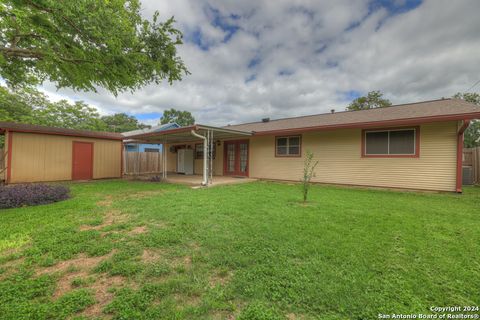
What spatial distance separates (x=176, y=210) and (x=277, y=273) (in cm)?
308

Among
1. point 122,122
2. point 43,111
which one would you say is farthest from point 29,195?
point 122,122

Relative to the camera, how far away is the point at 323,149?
9.29 metres

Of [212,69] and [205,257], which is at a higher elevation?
[212,69]

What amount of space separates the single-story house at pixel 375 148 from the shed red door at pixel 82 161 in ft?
10.8

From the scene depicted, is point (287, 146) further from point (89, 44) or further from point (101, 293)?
point (101, 293)

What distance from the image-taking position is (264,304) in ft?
5.57

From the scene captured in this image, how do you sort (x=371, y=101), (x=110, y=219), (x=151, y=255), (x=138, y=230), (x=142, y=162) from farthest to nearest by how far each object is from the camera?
(x=371, y=101), (x=142, y=162), (x=110, y=219), (x=138, y=230), (x=151, y=255)

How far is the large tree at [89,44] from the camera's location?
489 centimetres

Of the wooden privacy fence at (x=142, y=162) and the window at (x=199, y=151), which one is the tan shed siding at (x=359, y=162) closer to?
the window at (x=199, y=151)

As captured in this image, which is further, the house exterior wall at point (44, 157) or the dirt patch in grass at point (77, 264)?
the house exterior wall at point (44, 157)

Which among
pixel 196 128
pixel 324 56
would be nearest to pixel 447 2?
pixel 324 56

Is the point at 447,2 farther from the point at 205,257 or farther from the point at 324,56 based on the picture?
the point at 205,257

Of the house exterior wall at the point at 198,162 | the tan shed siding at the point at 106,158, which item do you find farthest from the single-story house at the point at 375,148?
the tan shed siding at the point at 106,158

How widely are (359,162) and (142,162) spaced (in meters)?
14.1
